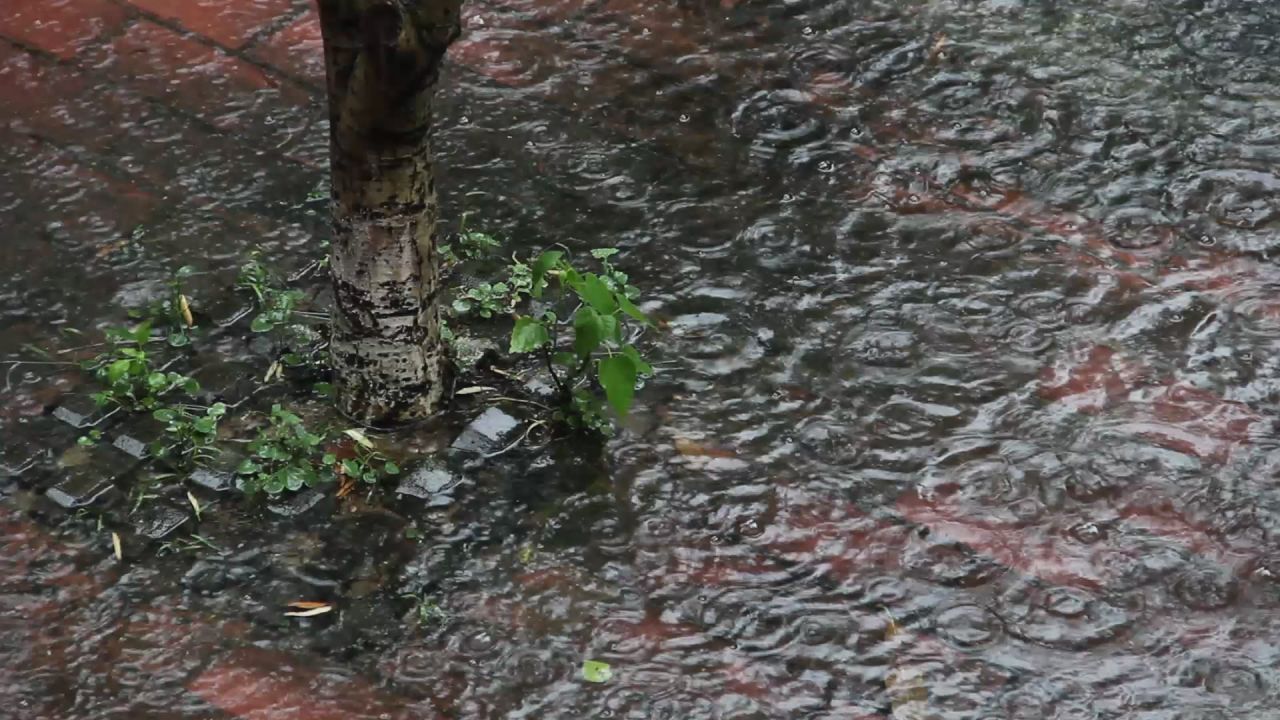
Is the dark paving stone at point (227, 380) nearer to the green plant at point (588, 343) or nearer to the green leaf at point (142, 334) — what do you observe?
the green leaf at point (142, 334)

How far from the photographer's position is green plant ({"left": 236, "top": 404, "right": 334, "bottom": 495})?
2.79 m

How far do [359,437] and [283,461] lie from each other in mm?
165

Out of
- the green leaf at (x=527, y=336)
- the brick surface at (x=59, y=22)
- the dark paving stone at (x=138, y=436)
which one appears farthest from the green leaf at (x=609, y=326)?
the brick surface at (x=59, y=22)

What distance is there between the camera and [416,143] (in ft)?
8.76

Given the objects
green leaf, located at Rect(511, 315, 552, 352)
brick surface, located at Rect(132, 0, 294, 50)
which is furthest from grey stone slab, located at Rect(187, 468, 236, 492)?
brick surface, located at Rect(132, 0, 294, 50)

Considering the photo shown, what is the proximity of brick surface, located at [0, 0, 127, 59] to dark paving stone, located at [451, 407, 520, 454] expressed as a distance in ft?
7.14

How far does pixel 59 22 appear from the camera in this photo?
14.3ft

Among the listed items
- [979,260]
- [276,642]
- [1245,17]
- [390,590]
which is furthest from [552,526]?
[1245,17]

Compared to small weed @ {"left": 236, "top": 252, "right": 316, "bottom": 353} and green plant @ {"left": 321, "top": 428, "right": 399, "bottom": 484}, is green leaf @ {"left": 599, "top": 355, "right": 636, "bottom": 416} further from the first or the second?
small weed @ {"left": 236, "top": 252, "right": 316, "bottom": 353}

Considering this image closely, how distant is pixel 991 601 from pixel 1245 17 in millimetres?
2836

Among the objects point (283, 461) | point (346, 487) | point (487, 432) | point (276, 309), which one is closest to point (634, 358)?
point (487, 432)

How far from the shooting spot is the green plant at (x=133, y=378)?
2920 millimetres

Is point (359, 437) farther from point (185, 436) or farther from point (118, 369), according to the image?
point (118, 369)

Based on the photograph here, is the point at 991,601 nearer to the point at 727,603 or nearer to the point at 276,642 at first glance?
the point at 727,603
